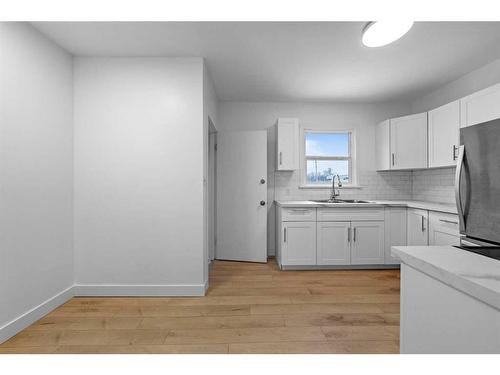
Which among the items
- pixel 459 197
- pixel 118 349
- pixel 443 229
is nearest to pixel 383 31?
pixel 459 197

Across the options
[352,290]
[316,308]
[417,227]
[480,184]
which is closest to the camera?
[480,184]

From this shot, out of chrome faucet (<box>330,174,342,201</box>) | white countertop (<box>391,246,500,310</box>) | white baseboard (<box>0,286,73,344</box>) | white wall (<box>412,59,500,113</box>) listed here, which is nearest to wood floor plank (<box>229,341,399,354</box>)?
white countertop (<box>391,246,500,310</box>)

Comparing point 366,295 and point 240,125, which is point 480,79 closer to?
point 366,295

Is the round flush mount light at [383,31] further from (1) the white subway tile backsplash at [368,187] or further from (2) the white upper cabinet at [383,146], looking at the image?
(1) the white subway tile backsplash at [368,187]

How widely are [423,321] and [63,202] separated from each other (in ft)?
9.57

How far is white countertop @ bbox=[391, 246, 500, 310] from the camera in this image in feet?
2.01

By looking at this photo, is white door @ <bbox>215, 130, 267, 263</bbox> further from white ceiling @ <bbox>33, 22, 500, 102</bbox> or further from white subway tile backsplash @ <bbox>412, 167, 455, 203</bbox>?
white subway tile backsplash @ <bbox>412, 167, 455, 203</bbox>

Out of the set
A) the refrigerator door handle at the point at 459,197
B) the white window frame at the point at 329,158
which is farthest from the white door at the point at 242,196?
the refrigerator door handle at the point at 459,197

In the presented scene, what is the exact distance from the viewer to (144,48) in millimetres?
2621

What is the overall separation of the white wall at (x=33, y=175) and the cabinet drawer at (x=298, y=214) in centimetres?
244

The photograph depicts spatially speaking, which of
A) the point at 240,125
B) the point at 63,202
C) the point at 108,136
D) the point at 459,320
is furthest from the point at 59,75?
the point at 459,320

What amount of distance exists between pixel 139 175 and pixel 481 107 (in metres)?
3.48

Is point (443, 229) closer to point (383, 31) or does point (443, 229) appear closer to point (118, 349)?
point (383, 31)

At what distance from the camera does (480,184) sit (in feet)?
3.51
